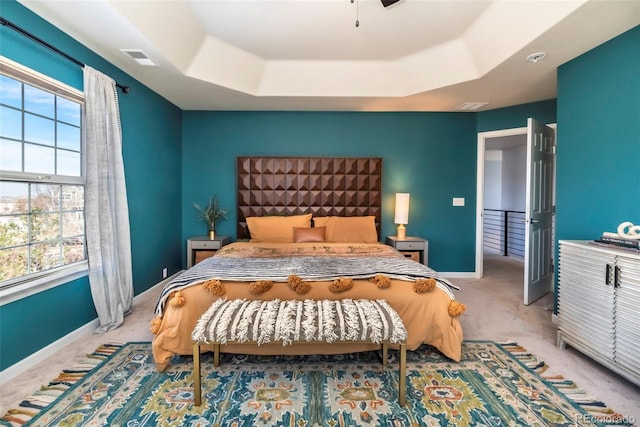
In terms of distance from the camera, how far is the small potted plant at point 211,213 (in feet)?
14.1

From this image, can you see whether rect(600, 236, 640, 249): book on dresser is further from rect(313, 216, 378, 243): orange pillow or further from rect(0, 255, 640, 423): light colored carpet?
rect(313, 216, 378, 243): orange pillow

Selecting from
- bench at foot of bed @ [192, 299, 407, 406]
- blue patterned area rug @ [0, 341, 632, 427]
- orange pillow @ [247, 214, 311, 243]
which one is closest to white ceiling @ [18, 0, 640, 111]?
orange pillow @ [247, 214, 311, 243]

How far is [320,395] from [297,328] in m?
0.50

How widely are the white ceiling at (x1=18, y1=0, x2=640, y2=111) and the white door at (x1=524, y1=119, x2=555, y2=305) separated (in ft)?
2.04

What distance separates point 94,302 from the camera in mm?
2619

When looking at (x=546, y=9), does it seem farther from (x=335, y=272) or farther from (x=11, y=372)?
(x=11, y=372)

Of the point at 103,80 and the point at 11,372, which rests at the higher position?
the point at 103,80

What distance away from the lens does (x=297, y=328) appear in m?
1.70

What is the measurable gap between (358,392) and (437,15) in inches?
124

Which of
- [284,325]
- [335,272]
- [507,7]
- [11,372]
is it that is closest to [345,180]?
[335,272]

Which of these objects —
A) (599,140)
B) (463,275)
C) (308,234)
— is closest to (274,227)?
(308,234)

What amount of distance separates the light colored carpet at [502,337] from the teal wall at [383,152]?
38.1 inches

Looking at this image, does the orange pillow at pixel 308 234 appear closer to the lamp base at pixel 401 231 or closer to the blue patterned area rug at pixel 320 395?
the lamp base at pixel 401 231

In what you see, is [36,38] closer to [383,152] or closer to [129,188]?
[129,188]
